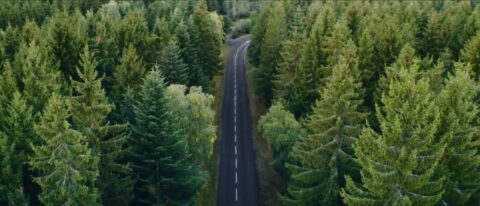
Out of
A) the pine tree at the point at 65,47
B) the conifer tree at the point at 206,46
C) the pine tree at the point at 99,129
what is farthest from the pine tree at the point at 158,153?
the conifer tree at the point at 206,46

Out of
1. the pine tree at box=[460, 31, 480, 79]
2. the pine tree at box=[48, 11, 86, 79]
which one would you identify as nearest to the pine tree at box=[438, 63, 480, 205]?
the pine tree at box=[460, 31, 480, 79]

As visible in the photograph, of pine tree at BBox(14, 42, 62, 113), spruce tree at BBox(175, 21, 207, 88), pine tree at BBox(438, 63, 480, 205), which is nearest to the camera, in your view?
pine tree at BBox(438, 63, 480, 205)

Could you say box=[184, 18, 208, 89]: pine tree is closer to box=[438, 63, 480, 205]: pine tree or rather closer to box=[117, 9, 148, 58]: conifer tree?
box=[117, 9, 148, 58]: conifer tree

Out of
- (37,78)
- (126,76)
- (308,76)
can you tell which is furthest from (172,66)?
(37,78)

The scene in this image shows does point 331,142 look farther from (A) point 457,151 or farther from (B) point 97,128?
(B) point 97,128

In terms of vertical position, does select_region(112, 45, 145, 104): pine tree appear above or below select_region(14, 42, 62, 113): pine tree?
below

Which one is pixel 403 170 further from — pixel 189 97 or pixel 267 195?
pixel 267 195
